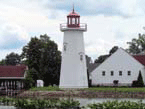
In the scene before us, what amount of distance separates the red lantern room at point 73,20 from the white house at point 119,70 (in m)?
11.3

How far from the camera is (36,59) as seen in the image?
246 feet

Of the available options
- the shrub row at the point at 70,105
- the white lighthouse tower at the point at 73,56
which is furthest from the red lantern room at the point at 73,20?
the shrub row at the point at 70,105

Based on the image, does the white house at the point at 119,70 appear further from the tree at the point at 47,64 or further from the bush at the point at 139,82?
the tree at the point at 47,64

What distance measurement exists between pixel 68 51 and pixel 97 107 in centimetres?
2930

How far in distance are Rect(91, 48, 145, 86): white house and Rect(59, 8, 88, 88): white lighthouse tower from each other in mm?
9299

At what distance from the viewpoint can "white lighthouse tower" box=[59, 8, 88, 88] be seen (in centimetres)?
5822

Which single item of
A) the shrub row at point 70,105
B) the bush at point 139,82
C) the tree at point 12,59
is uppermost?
the tree at point 12,59

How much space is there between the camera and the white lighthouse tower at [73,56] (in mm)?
58219

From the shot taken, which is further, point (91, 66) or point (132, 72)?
point (91, 66)

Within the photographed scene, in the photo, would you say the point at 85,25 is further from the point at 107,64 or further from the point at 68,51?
the point at 107,64

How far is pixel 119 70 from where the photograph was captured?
223ft

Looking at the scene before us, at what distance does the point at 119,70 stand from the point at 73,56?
11.7 metres

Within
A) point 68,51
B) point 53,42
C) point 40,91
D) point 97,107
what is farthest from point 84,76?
point 97,107

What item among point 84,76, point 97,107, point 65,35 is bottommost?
point 97,107
